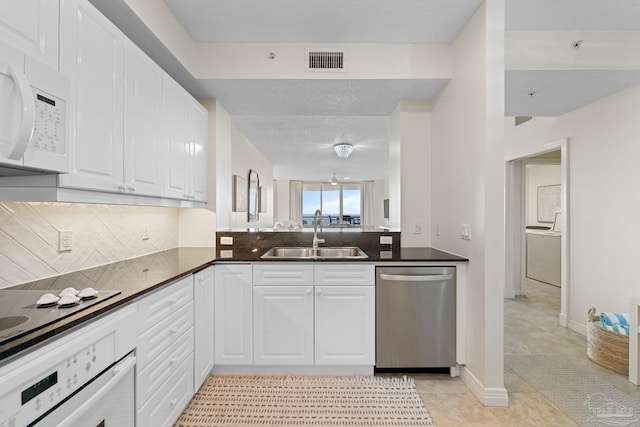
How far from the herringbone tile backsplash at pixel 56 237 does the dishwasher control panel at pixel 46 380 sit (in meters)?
0.69

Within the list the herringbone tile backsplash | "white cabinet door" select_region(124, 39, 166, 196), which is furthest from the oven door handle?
"white cabinet door" select_region(124, 39, 166, 196)

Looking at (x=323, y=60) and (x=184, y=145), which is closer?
(x=184, y=145)

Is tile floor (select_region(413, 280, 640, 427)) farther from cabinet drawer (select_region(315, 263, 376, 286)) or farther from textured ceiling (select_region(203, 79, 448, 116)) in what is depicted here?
textured ceiling (select_region(203, 79, 448, 116))

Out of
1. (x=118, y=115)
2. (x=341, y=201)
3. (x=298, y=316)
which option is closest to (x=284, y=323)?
(x=298, y=316)

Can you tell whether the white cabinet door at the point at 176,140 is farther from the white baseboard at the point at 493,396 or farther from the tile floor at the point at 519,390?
the white baseboard at the point at 493,396

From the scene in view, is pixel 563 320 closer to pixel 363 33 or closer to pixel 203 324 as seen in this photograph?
pixel 363 33

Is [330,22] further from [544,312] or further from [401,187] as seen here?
[544,312]

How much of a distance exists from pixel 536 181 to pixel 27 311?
27.2 feet

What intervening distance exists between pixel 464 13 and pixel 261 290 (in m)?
2.50

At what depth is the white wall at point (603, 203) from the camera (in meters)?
2.87

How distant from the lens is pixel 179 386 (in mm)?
1816

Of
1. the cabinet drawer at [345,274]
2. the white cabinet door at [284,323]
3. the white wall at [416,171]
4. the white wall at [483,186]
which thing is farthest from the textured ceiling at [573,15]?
the white cabinet door at [284,323]

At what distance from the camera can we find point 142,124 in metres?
1.84

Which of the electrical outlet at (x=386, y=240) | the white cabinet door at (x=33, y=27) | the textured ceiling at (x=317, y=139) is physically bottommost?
the electrical outlet at (x=386, y=240)
